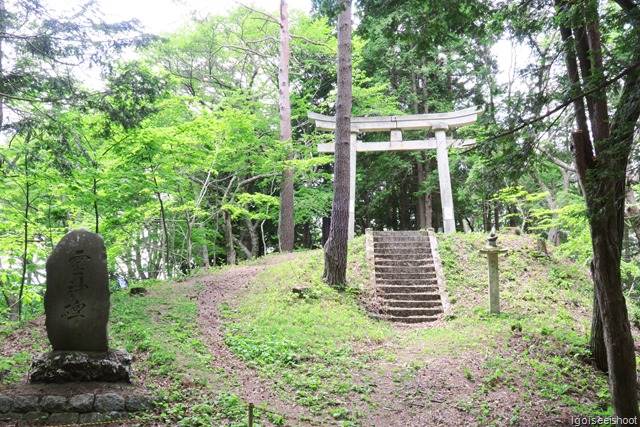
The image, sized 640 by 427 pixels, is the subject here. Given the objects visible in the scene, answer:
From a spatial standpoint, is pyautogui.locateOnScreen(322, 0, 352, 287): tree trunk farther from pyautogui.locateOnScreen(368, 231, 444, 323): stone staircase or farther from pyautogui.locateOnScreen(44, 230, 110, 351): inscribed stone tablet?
pyautogui.locateOnScreen(44, 230, 110, 351): inscribed stone tablet

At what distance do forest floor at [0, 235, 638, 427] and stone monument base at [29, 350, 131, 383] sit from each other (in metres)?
0.18

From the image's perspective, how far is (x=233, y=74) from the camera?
18.4 metres

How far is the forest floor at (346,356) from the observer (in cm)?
469

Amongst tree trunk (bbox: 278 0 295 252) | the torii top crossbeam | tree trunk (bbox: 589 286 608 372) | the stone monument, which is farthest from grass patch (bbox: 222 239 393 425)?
the torii top crossbeam

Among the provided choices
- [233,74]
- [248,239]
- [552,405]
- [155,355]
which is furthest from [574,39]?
[248,239]

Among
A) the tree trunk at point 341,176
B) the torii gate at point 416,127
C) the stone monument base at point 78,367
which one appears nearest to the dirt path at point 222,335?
the stone monument base at point 78,367

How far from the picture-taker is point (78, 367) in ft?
15.2

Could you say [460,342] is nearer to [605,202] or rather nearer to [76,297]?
[605,202]

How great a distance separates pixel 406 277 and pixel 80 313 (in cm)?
734

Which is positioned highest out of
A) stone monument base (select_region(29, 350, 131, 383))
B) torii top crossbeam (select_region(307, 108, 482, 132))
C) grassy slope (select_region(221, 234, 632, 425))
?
torii top crossbeam (select_region(307, 108, 482, 132))

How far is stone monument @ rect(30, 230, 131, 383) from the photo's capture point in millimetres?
4668

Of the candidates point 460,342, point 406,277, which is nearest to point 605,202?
point 460,342

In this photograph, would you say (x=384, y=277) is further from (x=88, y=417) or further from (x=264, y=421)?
(x=88, y=417)

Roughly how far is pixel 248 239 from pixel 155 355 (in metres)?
15.7
